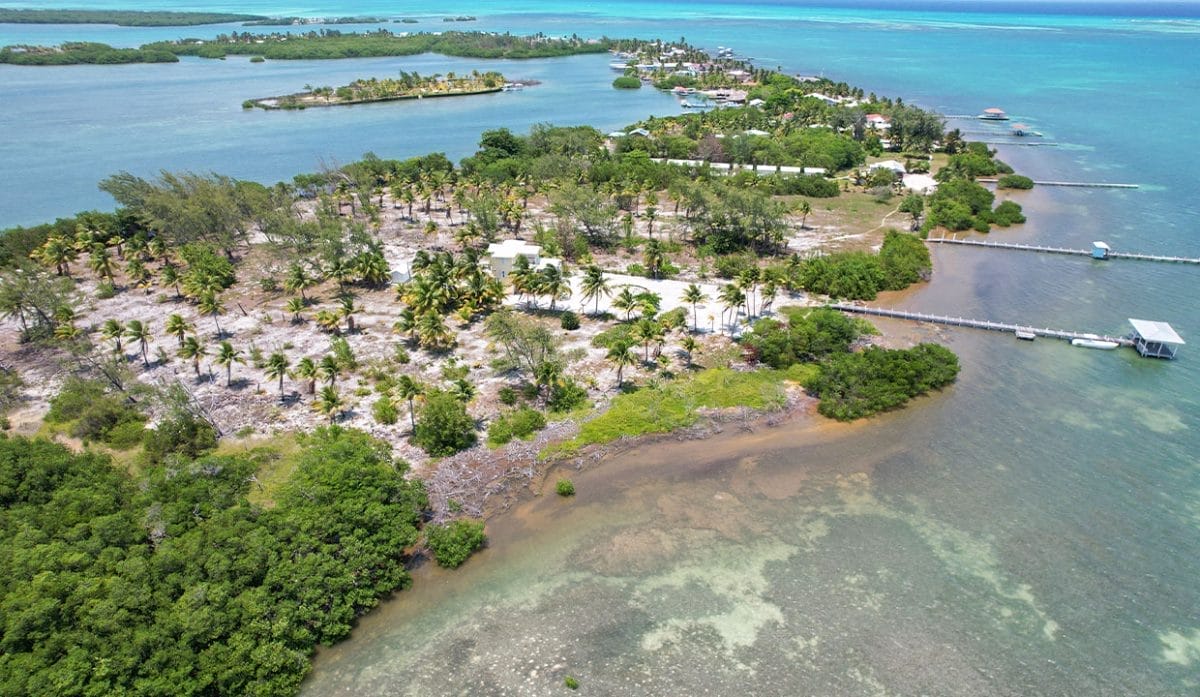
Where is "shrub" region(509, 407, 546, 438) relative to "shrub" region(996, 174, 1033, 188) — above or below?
below

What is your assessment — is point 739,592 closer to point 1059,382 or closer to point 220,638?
point 220,638

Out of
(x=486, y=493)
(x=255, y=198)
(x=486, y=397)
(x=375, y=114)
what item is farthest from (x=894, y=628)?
(x=375, y=114)

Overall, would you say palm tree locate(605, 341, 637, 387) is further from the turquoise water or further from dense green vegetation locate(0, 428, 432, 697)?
dense green vegetation locate(0, 428, 432, 697)

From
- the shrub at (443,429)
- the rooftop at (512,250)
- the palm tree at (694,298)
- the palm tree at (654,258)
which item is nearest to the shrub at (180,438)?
the shrub at (443,429)

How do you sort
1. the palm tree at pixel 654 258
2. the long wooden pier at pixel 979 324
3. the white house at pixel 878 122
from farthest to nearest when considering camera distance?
the white house at pixel 878 122 → the palm tree at pixel 654 258 → the long wooden pier at pixel 979 324

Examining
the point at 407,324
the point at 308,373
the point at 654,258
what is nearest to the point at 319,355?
the point at 407,324

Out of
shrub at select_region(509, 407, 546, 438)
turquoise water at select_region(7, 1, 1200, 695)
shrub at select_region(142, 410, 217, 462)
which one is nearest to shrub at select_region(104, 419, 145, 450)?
shrub at select_region(142, 410, 217, 462)

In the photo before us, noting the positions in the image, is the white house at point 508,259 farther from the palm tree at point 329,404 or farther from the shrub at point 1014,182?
the shrub at point 1014,182
